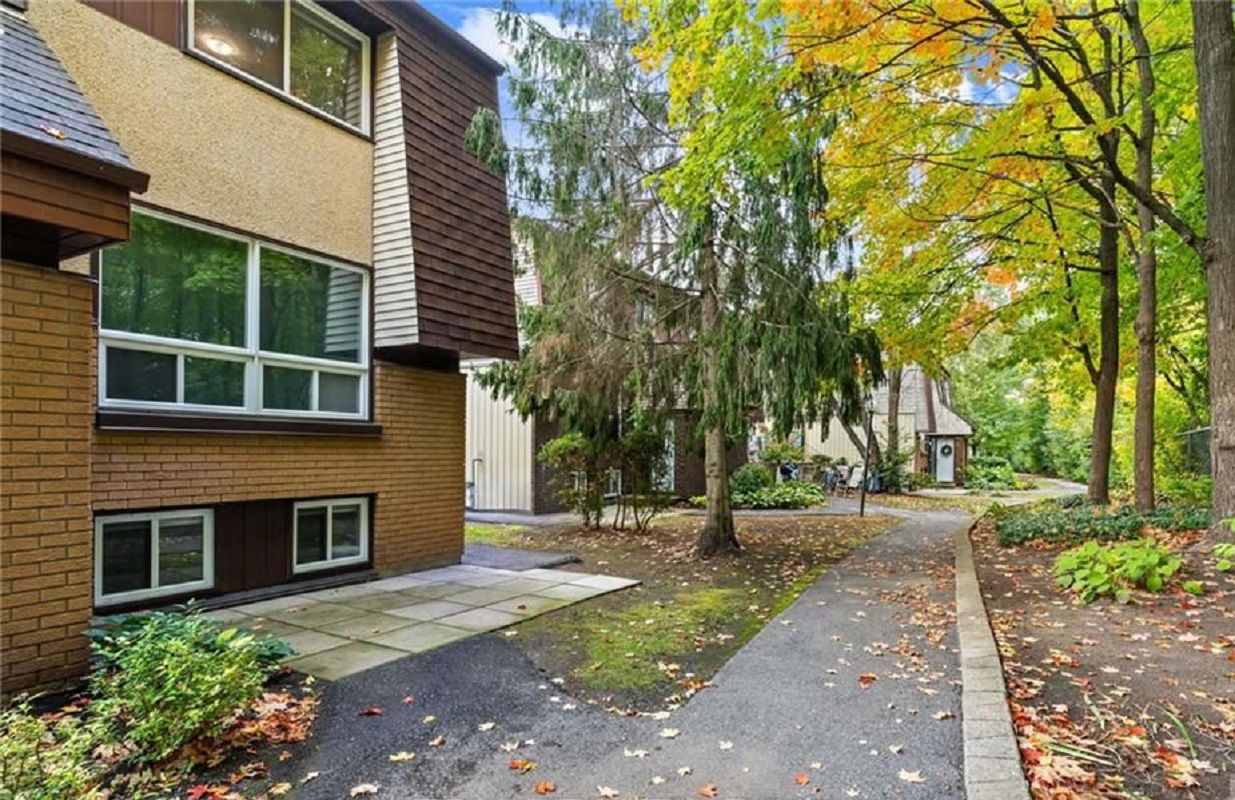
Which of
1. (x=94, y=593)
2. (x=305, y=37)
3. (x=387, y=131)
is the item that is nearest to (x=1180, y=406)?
(x=387, y=131)

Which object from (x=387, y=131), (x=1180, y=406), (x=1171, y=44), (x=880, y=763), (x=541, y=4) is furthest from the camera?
(x=1180, y=406)

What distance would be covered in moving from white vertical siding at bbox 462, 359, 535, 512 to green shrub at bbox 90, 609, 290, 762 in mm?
11847

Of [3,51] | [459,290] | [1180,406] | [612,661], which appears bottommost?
[612,661]

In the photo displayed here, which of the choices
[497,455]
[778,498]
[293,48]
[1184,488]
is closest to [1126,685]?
[293,48]

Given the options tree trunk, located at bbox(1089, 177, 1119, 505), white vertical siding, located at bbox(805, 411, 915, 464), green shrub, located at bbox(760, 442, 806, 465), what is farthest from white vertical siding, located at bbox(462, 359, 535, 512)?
white vertical siding, located at bbox(805, 411, 915, 464)

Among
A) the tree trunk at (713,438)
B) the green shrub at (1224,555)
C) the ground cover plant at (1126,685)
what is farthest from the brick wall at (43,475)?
the green shrub at (1224,555)

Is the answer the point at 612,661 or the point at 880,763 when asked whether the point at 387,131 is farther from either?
the point at 880,763

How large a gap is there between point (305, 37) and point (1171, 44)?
10.9m

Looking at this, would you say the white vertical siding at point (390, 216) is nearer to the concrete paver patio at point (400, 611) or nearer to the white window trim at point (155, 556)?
the white window trim at point (155, 556)

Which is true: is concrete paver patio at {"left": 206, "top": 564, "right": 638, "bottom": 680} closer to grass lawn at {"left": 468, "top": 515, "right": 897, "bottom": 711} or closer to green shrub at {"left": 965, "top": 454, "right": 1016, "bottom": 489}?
grass lawn at {"left": 468, "top": 515, "right": 897, "bottom": 711}

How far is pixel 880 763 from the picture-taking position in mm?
3346

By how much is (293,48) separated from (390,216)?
1.89 m

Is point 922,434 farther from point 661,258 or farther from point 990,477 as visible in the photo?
point 661,258

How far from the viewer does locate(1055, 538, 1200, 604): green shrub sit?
6.00m
